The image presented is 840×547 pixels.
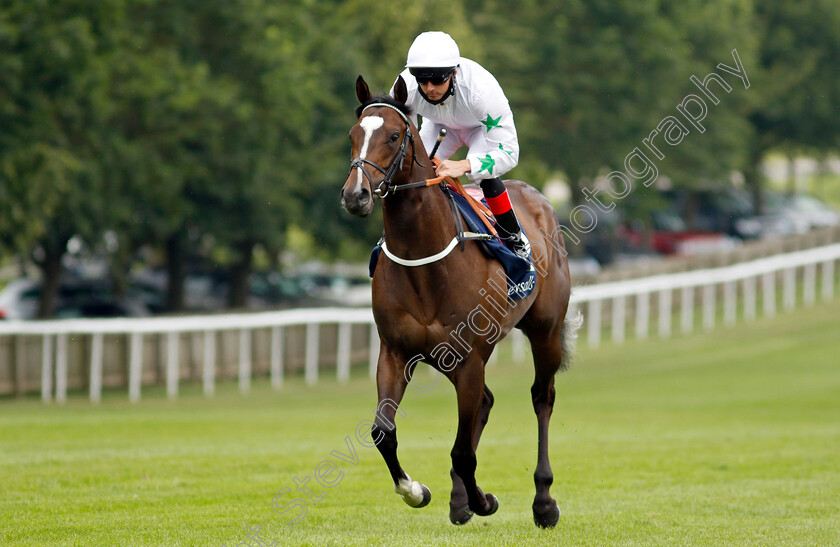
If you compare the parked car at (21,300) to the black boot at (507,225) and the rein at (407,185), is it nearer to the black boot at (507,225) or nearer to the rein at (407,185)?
the black boot at (507,225)

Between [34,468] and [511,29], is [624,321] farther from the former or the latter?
[34,468]

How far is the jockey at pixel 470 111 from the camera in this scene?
263 inches

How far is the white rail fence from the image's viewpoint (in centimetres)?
1775

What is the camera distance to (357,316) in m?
20.4

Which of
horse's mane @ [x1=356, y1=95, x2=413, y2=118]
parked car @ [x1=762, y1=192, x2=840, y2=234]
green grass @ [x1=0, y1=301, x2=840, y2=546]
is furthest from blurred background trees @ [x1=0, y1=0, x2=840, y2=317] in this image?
horse's mane @ [x1=356, y1=95, x2=413, y2=118]

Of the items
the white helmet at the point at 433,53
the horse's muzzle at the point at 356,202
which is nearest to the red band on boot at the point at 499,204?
the white helmet at the point at 433,53

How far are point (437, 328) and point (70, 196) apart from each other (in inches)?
600

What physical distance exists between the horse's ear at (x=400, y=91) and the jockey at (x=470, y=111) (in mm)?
126

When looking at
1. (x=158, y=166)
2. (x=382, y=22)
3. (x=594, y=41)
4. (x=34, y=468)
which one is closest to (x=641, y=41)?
(x=594, y=41)

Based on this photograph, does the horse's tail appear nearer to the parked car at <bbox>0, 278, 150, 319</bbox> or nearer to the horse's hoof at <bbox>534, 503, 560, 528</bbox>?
the horse's hoof at <bbox>534, 503, 560, 528</bbox>

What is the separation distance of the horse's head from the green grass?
1925 millimetres

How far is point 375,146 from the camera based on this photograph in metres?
6.28

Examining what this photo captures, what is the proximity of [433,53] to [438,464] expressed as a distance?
461 centimetres

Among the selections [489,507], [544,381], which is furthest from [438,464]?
[489,507]
